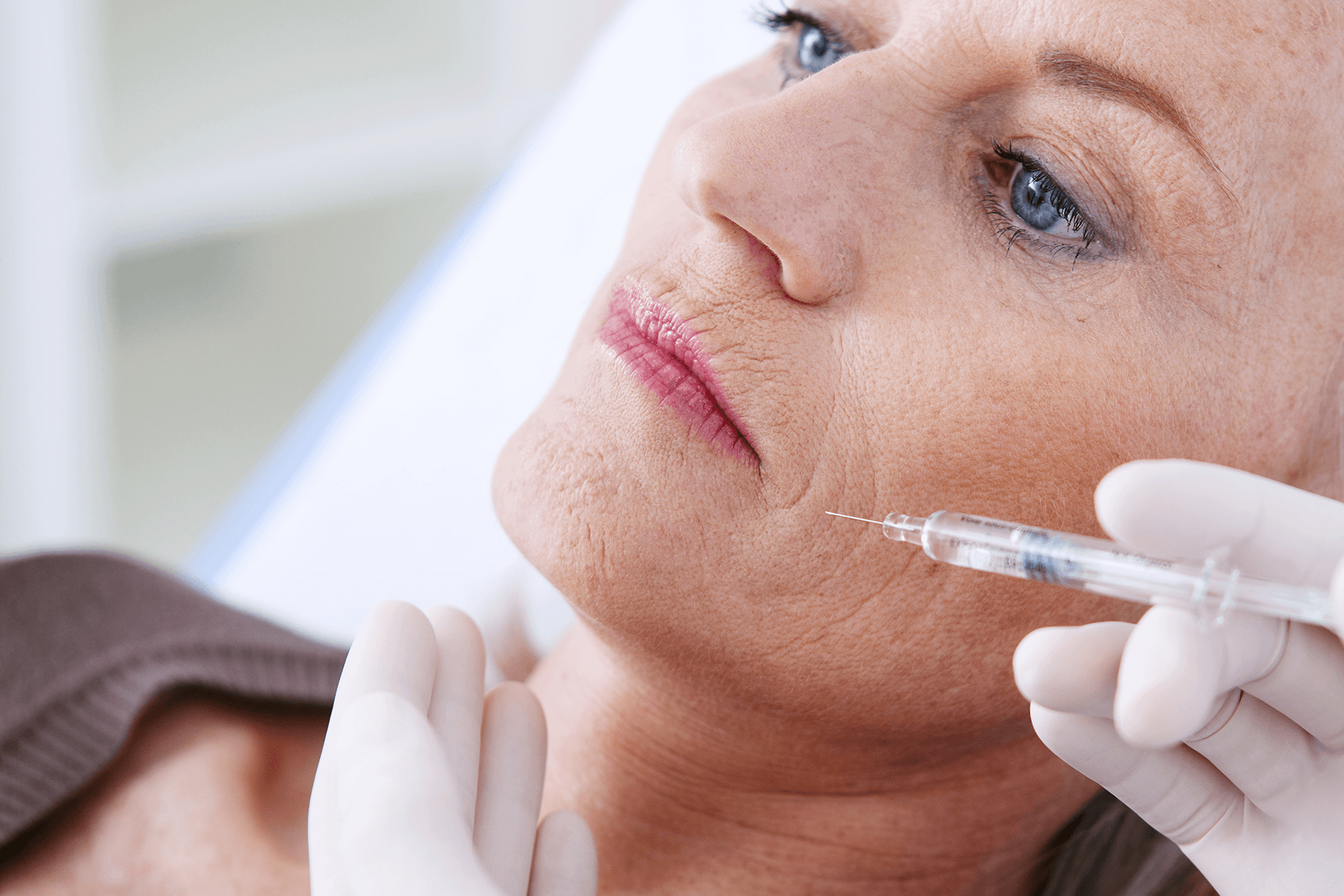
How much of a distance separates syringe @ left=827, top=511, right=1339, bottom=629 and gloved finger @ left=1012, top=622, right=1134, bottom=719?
26mm

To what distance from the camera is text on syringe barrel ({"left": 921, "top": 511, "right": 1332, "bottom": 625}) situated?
0.55 metres

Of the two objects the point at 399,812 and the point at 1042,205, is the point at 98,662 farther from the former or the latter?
the point at 1042,205

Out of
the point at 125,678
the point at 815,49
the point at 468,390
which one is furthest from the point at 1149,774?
the point at 468,390

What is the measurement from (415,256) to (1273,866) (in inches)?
Result: 109

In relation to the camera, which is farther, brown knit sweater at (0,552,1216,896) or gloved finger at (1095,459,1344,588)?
brown knit sweater at (0,552,1216,896)

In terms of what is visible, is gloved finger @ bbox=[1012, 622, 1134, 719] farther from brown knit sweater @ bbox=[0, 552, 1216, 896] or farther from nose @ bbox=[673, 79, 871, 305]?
brown knit sweater @ bbox=[0, 552, 1216, 896]

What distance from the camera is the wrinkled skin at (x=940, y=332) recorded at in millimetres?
701

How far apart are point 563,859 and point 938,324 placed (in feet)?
1.36

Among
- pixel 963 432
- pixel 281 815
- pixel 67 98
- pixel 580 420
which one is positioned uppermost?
pixel 963 432

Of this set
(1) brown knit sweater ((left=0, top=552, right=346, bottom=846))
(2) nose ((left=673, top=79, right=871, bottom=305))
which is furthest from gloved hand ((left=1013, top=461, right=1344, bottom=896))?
(1) brown knit sweater ((left=0, top=552, right=346, bottom=846))

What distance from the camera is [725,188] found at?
0.70m

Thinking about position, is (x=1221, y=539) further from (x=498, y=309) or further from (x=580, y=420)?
(x=498, y=309)

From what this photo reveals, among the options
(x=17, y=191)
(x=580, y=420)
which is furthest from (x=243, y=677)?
(x=17, y=191)

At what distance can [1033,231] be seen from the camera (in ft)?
2.45
